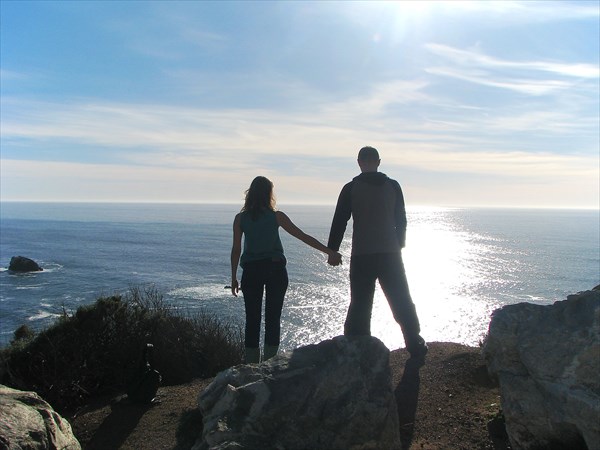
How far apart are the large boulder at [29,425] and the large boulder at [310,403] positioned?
4.94 feet

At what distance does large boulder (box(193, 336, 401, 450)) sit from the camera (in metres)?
3.97

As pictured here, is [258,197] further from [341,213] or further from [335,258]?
[335,258]

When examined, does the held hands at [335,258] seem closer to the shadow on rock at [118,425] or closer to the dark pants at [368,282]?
the dark pants at [368,282]

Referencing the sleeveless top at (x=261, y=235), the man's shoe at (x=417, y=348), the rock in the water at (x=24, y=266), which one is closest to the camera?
the sleeveless top at (x=261, y=235)

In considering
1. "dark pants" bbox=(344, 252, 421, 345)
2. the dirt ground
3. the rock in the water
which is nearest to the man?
"dark pants" bbox=(344, 252, 421, 345)

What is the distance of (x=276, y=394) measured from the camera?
4.22 metres

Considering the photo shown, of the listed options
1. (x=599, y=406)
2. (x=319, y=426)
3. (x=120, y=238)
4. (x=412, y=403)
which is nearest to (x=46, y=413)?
(x=319, y=426)

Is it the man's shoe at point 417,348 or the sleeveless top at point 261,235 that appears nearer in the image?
the sleeveless top at point 261,235

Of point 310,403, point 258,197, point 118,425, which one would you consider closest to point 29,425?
point 118,425

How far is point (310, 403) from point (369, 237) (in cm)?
231

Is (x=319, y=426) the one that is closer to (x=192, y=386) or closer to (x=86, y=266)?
(x=192, y=386)

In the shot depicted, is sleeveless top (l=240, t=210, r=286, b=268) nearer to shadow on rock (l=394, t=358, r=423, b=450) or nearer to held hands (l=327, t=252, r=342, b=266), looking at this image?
held hands (l=327, t=252, r=342, b=266)

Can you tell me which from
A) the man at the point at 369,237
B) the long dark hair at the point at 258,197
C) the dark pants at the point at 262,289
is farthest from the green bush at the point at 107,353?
the man at the point at 369,237

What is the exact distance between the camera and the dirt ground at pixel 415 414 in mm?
4871
